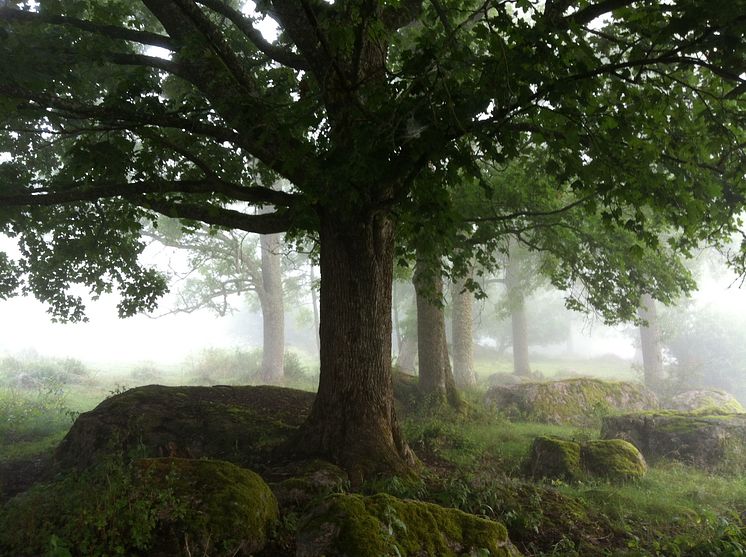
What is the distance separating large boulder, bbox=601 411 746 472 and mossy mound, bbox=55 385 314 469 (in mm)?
7190

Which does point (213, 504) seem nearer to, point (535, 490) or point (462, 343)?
point (535, 490)

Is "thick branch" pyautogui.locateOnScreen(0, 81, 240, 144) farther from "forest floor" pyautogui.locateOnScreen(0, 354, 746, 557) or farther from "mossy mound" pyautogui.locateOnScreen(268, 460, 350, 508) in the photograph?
"forest floor" pyautogui.locateOnScreen(0, 354, 746, 557)

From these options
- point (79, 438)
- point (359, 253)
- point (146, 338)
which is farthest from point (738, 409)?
point (146, 338)

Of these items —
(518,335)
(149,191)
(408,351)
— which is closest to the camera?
(149,191)

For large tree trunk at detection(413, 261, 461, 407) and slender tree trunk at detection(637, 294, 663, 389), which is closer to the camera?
large tree trunk at detection(413, 261, 461, 407)

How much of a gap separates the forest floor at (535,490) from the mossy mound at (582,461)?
0.78ft

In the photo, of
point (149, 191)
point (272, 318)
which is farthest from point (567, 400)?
point (272, 318)

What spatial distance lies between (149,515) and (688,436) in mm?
10518

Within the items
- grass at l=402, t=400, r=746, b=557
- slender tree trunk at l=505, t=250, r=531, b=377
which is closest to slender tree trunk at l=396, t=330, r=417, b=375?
slender tree trunk at l=505, t=250, r=531, b=377

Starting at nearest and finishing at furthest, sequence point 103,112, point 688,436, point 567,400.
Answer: point 103,112
point 688,436
point 567,400

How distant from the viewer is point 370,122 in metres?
5.19

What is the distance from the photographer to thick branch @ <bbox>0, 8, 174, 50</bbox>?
670 centimetres

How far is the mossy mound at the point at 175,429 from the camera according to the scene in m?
7.36

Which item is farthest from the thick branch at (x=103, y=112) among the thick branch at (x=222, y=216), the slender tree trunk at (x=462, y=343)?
the slender tree trunk at (x=462, y=343)
